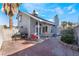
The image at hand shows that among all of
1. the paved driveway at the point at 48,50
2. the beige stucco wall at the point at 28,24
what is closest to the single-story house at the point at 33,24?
the beige stucco wall at the point at 28,24

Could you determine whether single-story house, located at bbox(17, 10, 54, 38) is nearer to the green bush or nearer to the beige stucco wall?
the beige stucco wall

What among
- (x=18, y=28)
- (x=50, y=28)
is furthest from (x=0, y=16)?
(x=50, y=28)

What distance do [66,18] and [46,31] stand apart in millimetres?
367

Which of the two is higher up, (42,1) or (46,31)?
(42,1)

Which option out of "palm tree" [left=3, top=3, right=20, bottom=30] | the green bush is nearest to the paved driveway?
the green bush

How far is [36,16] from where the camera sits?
7.43 m

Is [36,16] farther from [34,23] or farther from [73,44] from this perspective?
[73,44]

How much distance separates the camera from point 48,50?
742 centimetres

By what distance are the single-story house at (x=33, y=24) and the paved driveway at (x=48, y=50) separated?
0.15 m

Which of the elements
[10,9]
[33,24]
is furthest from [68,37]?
[10,9]

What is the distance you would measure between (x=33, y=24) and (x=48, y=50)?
0.46m

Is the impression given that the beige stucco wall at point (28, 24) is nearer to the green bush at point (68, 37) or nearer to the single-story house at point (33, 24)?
the single-story house at point (33, 24)

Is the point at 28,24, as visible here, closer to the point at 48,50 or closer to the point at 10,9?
the point at 10,9

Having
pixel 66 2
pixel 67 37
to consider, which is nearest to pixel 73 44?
pixel 67 37
